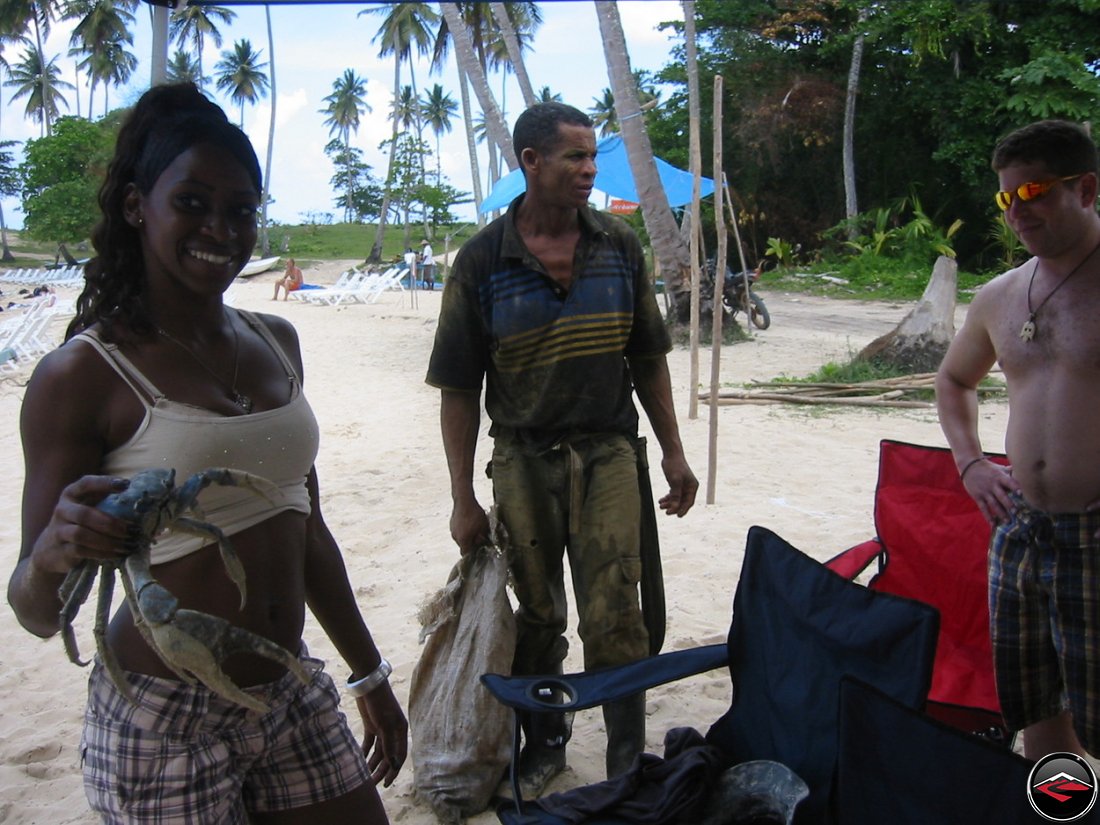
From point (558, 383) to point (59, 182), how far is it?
3631 centimetres

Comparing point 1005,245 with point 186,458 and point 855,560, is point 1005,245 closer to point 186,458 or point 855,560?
point 855,560

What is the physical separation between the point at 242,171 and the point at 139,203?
6.6 inches

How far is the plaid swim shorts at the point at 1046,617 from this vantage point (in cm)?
203

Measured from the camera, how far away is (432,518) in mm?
5371

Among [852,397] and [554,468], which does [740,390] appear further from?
[554,468]

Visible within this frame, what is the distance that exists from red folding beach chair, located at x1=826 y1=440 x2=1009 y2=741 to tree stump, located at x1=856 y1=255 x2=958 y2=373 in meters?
6.07

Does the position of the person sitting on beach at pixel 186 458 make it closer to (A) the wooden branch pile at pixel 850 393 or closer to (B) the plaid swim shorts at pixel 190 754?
(B) the plaid swim shorts at pixel 190 754

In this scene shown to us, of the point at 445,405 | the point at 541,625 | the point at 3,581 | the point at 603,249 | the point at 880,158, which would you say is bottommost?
the point at 3,581

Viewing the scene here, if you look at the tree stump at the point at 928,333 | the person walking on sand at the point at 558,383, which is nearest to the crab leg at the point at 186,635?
the person walking on sand at the point at 558,383

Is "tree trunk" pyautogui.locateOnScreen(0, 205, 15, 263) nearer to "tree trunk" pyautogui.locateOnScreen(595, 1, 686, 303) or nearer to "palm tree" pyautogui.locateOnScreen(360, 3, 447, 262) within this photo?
"palm tree" pyautogui.locateOnScreen(360, 3, 447, 262)

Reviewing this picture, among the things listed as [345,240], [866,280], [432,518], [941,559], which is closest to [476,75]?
[432,518]

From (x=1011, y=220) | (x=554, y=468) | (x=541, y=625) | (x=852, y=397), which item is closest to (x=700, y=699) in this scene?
(x=541, y=625)

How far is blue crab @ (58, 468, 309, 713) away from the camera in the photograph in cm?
111

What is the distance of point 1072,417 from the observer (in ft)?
6.82
